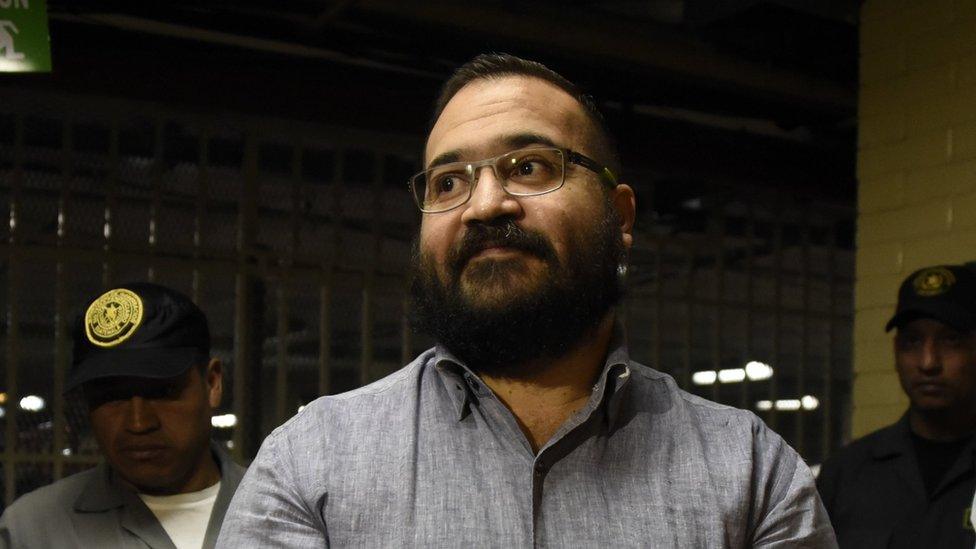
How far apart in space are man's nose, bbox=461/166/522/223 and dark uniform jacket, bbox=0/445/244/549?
4.29 feet

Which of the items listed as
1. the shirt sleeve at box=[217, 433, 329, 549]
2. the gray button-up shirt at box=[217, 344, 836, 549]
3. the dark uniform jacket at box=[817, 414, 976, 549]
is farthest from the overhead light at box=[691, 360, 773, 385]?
the shirt sleeve at box=[217, 433, 329, 549]

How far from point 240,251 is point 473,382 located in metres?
2.97

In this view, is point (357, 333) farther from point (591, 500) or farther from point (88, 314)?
point (591, 500)

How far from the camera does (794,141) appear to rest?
216 inches

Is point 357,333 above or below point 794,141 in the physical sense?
below

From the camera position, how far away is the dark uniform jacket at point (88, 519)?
2.50m

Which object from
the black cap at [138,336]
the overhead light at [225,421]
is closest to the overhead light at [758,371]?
the overhead light at [225,421]

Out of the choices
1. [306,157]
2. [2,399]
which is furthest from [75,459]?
[306,157]

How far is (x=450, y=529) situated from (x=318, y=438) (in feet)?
0.74

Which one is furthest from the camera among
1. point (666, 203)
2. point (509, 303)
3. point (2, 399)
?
point (666, 203)

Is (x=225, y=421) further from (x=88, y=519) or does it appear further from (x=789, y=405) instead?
(x=789, y=405)

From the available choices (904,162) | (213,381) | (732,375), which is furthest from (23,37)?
(732,375)

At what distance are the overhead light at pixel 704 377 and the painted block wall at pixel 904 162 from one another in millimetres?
1146

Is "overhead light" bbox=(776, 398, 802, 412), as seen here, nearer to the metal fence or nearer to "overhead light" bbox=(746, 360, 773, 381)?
the metal fence
